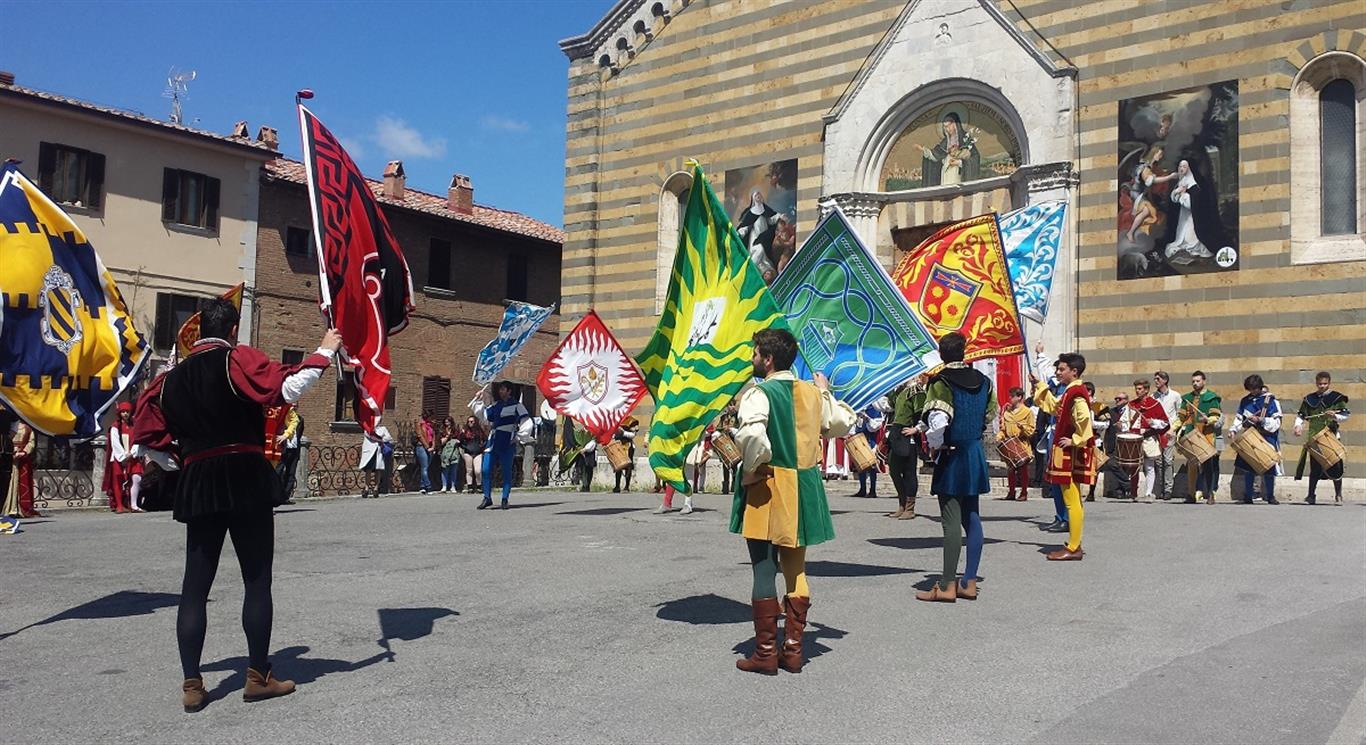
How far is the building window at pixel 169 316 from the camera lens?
92.4 ft

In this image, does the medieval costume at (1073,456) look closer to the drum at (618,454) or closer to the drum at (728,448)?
the drum at (728,448)

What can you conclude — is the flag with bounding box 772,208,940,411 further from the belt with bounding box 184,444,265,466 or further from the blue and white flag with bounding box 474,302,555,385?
the blue and white flag with bounding box 474,302,555,385

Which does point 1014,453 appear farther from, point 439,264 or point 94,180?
point 439,264

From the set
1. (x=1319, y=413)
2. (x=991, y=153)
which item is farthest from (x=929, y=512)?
(x=991, y=153)

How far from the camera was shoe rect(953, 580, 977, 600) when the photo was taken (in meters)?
8.18

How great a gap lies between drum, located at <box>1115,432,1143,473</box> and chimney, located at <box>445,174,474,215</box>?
26828 millimetres

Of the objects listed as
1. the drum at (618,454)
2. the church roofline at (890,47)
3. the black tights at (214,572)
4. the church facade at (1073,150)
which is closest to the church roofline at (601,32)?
the church facade at (1073,150)

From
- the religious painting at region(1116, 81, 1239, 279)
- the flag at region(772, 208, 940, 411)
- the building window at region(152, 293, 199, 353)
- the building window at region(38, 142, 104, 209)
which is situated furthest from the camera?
the building window at region(152, 293, 199, 353)

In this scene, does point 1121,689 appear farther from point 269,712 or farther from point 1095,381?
point 1095,381

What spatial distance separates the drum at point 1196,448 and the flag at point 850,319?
8.10 m

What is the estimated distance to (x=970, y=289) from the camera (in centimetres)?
1148

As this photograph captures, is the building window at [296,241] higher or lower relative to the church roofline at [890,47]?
lower

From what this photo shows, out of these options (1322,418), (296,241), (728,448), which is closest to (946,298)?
(728,448)

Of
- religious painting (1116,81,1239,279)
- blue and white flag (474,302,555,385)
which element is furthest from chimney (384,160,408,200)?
religious painting (1116,81,1239,279)
